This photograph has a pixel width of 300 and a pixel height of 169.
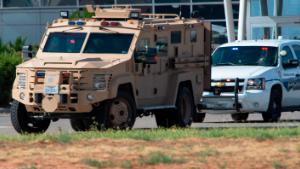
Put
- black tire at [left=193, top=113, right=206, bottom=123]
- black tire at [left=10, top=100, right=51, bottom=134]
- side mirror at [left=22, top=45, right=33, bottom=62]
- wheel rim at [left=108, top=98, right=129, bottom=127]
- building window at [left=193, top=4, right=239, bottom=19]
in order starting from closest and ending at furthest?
wheel rim at [left=108, top=98, right=129, bottom=127]
black tire at [left=10, top=100, right=51, bottom=134]
side mirror at [left=22, top=45, right=33, bottom=62]
black tire at [left=193, top=113, right=206, bottom=123]
building window at [left=193, top=4, right=239, bottom=19]

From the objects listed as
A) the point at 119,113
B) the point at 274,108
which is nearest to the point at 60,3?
the point at 274,108

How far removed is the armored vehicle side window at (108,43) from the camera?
1970 cm

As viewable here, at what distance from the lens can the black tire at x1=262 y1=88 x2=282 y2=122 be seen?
22.8m

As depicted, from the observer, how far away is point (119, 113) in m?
19.0

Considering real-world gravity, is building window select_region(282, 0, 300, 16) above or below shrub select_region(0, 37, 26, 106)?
above

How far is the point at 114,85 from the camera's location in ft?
61.2

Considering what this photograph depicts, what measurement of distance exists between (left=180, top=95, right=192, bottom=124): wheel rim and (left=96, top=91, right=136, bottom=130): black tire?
1.92m

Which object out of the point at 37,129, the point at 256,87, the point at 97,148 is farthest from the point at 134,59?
the point at 97,148

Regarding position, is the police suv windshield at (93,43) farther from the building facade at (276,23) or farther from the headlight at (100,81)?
the building facade at (276,23)

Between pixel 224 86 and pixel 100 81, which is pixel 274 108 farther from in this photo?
pixel 100 81

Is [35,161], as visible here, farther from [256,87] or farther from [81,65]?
[256,87]

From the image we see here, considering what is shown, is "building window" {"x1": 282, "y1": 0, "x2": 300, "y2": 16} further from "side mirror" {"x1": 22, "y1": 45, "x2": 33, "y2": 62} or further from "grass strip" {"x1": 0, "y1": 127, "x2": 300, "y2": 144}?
"grass strip" {"x1": 0, "y1": 127, "x2": 300, "y2": 144}

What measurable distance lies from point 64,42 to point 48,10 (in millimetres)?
26969

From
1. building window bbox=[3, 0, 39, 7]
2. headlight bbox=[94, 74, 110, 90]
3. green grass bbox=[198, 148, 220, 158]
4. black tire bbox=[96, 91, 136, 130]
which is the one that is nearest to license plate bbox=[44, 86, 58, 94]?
headlight bbox=[94, 74, 110, 90]
